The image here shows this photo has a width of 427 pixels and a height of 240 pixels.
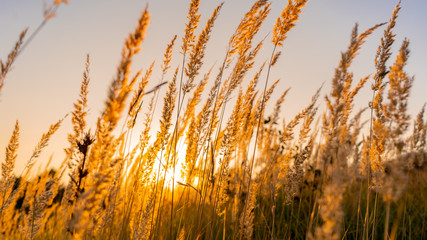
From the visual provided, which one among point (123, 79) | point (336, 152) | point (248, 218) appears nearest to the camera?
point (123, 79)

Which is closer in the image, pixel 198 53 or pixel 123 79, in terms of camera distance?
pixel 123 79

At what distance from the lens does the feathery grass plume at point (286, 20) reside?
2.16 metres

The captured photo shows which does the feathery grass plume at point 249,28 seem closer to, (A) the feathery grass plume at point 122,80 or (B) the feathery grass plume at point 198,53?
(B) the feathery grass plume at point 198,53

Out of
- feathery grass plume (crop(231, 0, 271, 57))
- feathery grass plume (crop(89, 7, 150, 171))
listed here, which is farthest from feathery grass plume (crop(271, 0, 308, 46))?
feathery grass plume (crop(89, 7, 150, 171))

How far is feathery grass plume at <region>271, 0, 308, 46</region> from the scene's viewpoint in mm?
2158

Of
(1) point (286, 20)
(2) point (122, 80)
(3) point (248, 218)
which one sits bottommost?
(3) point (248, 218)

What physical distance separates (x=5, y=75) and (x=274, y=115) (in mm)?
3017

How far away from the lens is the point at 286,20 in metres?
2.21

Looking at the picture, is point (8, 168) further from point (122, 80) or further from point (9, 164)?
point (122, 80)

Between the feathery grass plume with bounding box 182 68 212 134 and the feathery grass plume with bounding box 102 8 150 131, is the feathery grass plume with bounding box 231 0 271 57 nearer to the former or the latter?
the feathery grass plume with bounding box 182 68 212 134

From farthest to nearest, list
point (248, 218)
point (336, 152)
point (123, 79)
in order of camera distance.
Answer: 1. point (248, 218)
2. point (336, 152)
3. point (123, 79)

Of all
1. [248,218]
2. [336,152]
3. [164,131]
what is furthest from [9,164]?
[336,152]

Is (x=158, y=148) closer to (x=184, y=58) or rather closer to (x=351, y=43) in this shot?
(x=184, y=58)

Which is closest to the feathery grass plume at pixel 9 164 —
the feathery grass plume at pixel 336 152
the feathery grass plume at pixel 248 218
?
the feathery grass plume at pixel 248 218
